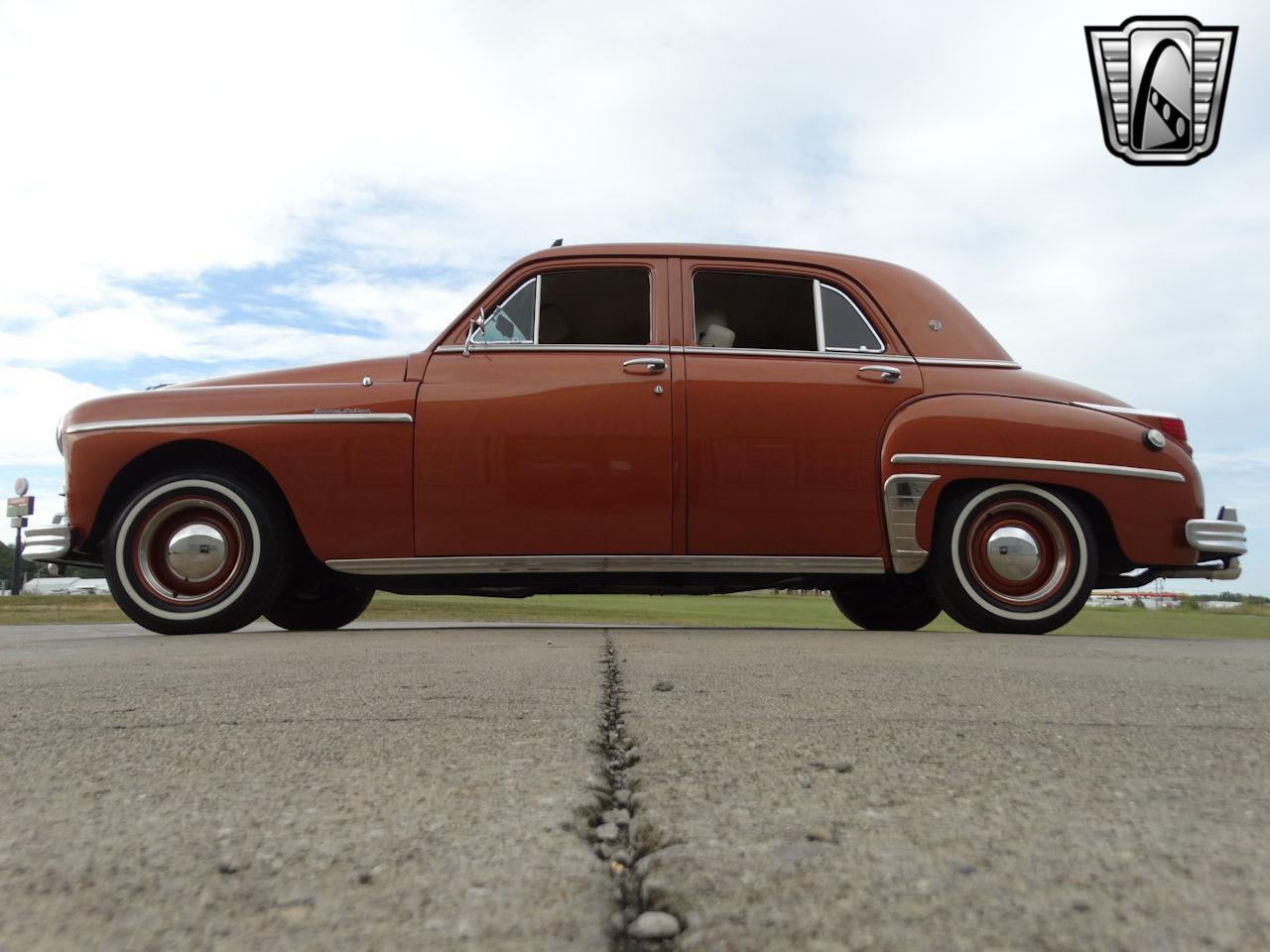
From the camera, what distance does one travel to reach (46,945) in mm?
798

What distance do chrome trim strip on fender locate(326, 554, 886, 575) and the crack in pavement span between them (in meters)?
2.40

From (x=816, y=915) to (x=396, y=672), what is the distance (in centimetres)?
172

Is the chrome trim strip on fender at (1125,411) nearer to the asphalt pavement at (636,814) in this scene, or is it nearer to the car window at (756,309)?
the car window at (756,309)

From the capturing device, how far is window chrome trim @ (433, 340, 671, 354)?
416 cm

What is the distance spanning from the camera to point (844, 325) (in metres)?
4.42

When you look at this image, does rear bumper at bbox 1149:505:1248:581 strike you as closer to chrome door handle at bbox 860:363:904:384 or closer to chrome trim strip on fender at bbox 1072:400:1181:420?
chrome trim strip on fender at bbox 1072:400:1181:420

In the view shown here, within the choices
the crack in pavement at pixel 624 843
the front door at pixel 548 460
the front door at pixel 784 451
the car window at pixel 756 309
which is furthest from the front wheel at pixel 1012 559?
the crack in pavement at pixel 624 843

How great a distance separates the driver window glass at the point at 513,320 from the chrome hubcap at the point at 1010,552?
2259 millimetres

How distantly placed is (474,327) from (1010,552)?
2.59 metres

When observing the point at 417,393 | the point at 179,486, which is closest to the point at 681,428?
the point at 417,393

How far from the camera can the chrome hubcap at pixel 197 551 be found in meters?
4.09

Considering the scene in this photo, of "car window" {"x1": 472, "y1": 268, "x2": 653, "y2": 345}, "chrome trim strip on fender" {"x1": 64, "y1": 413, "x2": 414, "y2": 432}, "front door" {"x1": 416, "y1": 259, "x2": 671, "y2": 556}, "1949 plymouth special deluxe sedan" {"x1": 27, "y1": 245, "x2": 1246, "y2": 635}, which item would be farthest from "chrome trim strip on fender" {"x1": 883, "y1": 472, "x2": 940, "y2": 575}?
"chrome trim strip on fender" {"x1": 64, "y1": 413, "x2": 414, "y2": 432}

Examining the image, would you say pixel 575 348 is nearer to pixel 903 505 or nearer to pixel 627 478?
pixel 627 478

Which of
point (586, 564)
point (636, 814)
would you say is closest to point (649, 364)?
point (586, 564)
